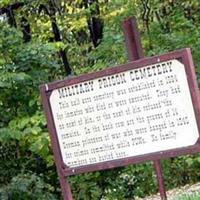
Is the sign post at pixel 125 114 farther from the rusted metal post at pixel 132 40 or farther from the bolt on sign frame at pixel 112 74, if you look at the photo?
the rusted metal post at pixel 132 40

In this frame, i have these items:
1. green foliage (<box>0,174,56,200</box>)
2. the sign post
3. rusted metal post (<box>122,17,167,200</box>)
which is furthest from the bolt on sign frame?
green foliage (<box>0,174,56,200</box>)

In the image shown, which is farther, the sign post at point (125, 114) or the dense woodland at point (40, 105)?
the dense woodland at point (40, 105)

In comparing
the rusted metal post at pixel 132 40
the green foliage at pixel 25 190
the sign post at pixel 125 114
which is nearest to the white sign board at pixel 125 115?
the sign post at pixel 125 114

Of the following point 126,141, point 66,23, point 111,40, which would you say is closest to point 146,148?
point 126,141

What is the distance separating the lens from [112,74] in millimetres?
5070

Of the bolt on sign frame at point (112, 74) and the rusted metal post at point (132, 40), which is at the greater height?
the rusted metal post at point (132, 40)

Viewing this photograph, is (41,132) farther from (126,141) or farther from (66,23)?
(66,23)

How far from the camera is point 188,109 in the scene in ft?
16.0

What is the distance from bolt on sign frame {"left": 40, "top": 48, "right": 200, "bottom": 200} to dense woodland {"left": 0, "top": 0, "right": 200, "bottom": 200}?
9.63 ft

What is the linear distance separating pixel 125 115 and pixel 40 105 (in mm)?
4430

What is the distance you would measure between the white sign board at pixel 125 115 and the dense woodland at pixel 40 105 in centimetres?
307

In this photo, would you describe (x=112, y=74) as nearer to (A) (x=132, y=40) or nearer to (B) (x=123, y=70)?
(B) (x=123, y=70)

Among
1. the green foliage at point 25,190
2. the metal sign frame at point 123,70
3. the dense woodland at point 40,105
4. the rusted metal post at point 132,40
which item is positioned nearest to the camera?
the metal sign frame at point 123,70

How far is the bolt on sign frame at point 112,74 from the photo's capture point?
4828 millimetres
